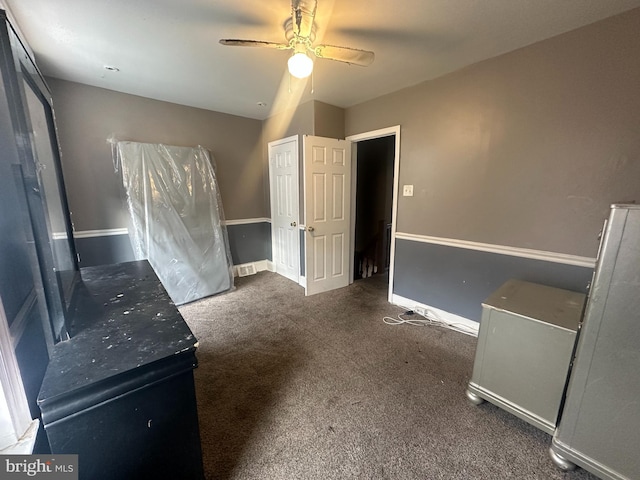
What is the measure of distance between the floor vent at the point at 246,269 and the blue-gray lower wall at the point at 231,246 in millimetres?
65

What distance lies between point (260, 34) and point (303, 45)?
0.44 metres

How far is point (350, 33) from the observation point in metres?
1.78

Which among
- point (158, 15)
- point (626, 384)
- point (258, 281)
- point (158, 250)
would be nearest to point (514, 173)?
point (626, 384)

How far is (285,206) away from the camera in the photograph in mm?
3734

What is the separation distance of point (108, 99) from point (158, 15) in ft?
5.65

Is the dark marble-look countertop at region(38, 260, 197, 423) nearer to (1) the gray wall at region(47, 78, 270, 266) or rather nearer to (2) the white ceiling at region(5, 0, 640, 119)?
(2) the white ceiling at region(5, 0, 640, 119)

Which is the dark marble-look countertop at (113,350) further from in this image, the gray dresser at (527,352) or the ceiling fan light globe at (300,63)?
the gray dresser at (527,352)

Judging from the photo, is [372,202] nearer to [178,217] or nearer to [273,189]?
[273,189]

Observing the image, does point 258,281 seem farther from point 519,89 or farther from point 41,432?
point 519,89

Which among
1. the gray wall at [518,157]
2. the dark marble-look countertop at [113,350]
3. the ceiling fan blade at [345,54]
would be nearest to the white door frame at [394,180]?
the gray wall at [518,157]

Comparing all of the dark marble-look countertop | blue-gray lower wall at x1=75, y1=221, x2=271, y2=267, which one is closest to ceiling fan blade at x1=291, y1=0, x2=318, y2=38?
the dark marble-look countertop

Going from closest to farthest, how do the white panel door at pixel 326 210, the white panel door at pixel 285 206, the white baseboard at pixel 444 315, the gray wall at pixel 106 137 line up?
the white baseboard at pixel 444 315
the gray wall at pixel 106 137
the white panel door at pixel 326 210
the white panel door at pixel 285 206

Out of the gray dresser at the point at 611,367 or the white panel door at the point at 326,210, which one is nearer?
the gray dresser at the point at 611,367

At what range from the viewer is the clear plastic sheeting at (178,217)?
9.05 feet
